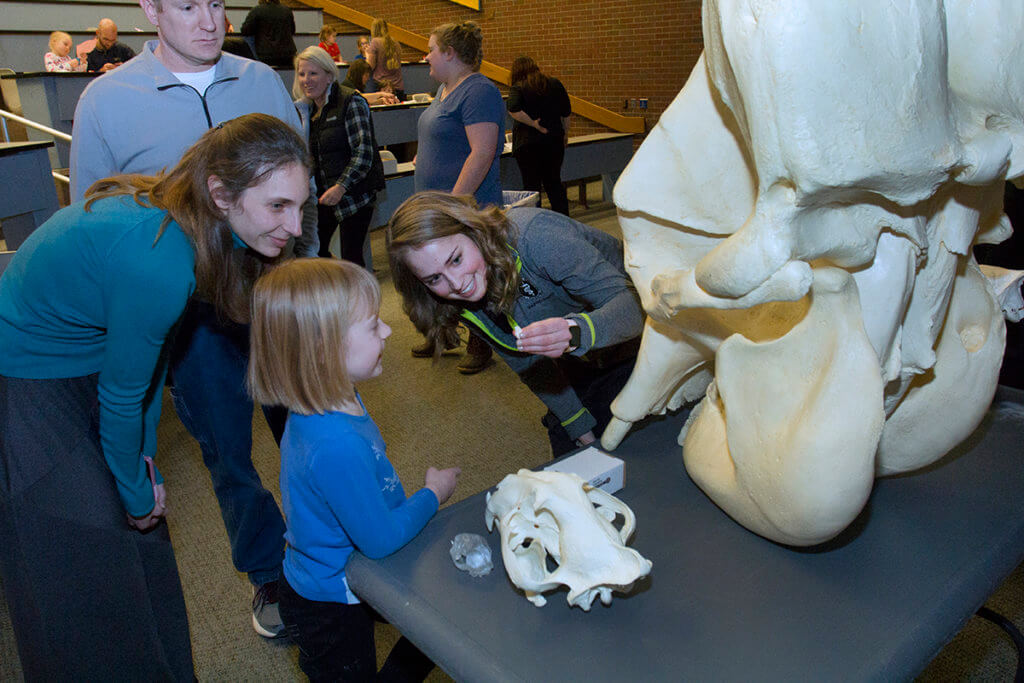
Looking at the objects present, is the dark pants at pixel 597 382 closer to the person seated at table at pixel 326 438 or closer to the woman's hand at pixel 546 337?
the woman's hand at pixel 546 337

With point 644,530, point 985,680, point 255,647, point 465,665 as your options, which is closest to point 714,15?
point 644,530

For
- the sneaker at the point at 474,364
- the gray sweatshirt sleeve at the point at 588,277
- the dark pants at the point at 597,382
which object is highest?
the gray sweatshirt sleeve at the point at 588,277

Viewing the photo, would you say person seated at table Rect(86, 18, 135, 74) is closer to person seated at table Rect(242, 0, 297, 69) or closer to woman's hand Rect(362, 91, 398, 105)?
person seated at table Rect(242, 0, 297, 69)

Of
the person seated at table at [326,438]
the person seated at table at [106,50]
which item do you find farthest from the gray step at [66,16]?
the person seated at table at [326,438]

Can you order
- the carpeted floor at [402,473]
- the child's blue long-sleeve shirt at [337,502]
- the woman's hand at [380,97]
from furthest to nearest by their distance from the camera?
1. the woman's hand at [380,97]
2. the carpeted floor at [402,473]
3. the child's blue long-sleeve shirt at [337,502]

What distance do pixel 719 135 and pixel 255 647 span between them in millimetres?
1767

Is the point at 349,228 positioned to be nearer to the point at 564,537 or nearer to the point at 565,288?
the point at 565,288

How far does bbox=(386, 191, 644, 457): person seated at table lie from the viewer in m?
1.63

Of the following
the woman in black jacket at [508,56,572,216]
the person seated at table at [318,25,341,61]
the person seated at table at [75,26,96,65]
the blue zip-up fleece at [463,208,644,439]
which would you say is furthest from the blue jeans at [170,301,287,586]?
the person seated at table at [318,25,341,61]

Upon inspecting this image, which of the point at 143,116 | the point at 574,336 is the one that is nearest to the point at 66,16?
the point at 143,116

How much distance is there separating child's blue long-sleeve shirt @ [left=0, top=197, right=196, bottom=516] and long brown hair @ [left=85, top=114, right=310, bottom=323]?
26mm

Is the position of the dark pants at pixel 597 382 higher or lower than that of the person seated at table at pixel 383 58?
lower

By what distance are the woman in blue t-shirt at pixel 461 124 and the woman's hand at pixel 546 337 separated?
69.3 inches

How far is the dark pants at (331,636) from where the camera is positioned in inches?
53.8
